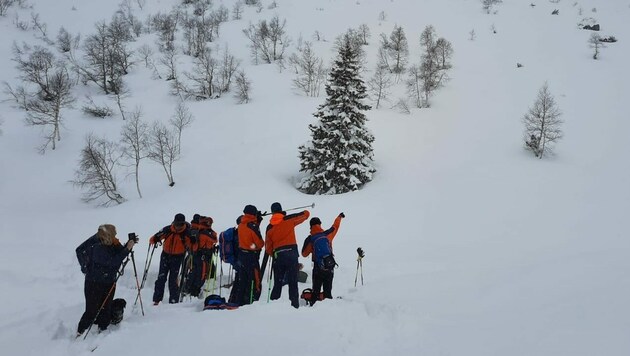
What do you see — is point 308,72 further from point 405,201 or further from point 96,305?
point 96,305

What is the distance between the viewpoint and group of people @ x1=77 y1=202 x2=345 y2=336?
593 centimetres

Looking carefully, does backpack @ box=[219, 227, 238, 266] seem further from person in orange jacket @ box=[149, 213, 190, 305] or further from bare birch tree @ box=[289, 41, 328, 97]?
bare birch tree @ box=[289, 41, 328, 97]

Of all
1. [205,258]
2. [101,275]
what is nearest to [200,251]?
[205,258]

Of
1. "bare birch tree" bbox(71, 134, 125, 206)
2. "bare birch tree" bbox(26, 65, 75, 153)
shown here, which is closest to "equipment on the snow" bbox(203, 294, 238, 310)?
"bare birch tree" bbox(71, 134, 125, 206)

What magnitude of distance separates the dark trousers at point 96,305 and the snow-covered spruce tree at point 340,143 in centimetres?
1732

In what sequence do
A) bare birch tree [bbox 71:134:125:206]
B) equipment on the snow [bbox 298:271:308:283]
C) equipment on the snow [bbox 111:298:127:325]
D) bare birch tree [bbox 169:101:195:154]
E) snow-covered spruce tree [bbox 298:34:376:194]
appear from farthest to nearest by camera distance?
bare birch tree [bbox 169:101:195:154] < bare birch tree [bbox 71:134:125:206] < snow-covered spruce tree [bbox 298:34:376:194] < equipment on the snow [bbox 298:271:308:283] < equipment on the snow [bbox 111:298:127:325]

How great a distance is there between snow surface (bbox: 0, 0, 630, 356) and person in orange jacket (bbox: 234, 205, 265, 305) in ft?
2.79

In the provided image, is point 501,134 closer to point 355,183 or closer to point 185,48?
point 355,183

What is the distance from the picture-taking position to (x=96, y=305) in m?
5.95

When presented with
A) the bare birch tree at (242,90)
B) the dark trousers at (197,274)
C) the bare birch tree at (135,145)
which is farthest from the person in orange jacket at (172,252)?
the bare birch tree at (242,90)

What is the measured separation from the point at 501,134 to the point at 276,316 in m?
30.4

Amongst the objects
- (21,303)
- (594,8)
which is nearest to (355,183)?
(21,303)

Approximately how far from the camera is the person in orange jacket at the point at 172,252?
7980mm

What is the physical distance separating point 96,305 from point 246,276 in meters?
2.59
